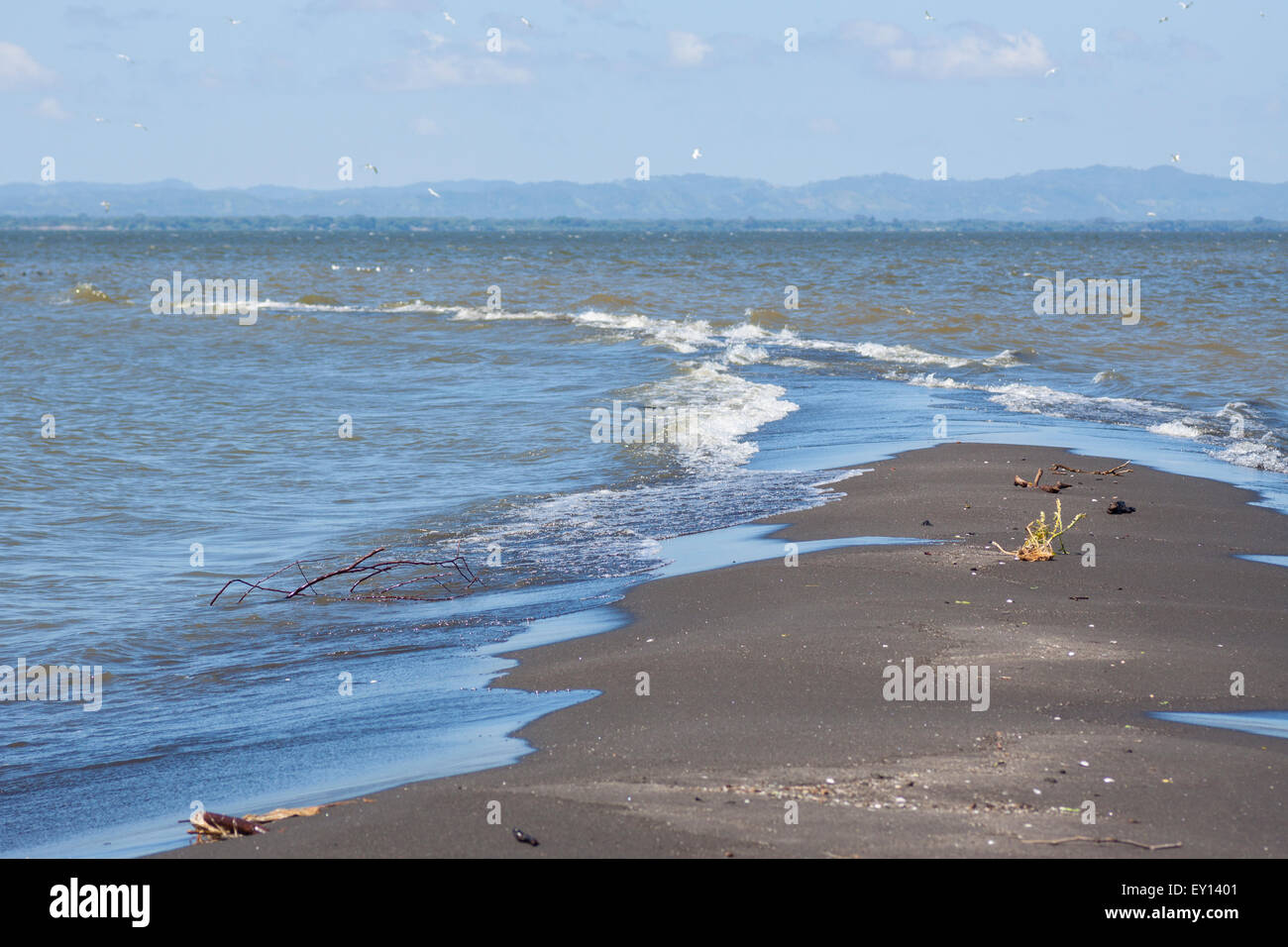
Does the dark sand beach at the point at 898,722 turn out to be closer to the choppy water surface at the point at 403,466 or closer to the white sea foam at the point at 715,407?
the choppy water surface at the point at 403,466


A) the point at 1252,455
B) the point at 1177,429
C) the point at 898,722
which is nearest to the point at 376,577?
the point at 898,722

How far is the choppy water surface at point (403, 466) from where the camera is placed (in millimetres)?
5082

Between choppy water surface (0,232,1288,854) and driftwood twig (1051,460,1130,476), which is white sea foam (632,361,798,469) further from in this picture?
driftwood twig (1051,460,1130,476)

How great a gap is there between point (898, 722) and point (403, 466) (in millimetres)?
8410

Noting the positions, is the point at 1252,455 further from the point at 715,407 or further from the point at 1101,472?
the point at 715,407

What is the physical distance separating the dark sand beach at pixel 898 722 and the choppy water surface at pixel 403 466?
1.63 feet

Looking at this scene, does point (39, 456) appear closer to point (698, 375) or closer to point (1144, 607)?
point (698, 375)

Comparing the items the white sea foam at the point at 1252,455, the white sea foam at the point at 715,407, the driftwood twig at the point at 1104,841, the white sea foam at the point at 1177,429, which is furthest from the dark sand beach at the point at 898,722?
the white sea foam at the point at 1177,429

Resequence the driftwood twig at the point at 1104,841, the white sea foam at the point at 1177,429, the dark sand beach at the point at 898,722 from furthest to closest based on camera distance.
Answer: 1. the white sea foam at the point at 1177,429
2. the dark sand beach at the point at 898,722
3. the driftwood twig at the point at 1104,841

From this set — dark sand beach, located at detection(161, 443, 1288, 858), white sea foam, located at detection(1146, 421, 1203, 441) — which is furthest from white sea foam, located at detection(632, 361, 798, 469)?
dark sand beach, located at detection(161, 443, 1288, 858)

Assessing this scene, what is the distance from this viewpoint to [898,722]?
442 centimetres

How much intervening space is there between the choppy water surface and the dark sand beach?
1.63 feet

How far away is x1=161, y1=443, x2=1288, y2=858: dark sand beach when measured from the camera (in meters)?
3.47
